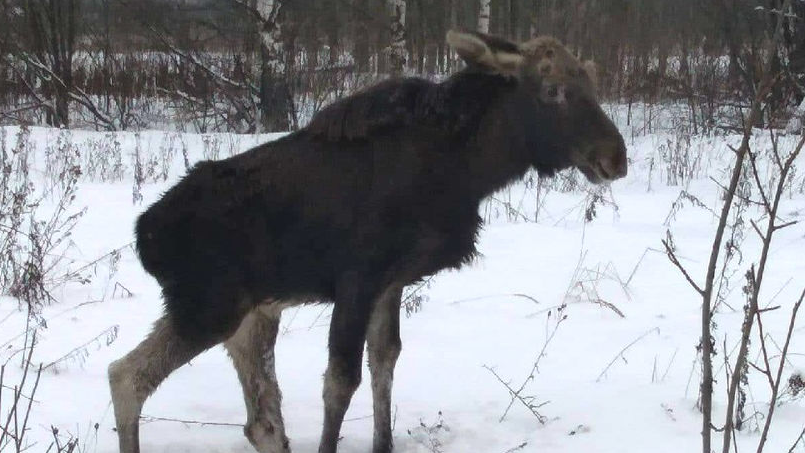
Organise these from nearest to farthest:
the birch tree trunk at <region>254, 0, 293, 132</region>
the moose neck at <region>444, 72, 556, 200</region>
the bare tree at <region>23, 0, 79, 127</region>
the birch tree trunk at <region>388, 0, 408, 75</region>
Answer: the moose neck at <region>444, 72, 556, 200</region> < the birch tree trunk at <region>254, 0, 293, 132</region> < the birch tree trunk at <region>388, 0, 408, 75</region> < the bare tree at <region>23, 0, 79, 127</region>

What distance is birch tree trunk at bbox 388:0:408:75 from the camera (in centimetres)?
1564

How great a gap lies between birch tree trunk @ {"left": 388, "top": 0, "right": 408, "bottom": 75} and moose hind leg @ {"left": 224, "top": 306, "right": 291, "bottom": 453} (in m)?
11.9

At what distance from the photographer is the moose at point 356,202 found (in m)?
3.51

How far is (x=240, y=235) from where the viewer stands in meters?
3.60

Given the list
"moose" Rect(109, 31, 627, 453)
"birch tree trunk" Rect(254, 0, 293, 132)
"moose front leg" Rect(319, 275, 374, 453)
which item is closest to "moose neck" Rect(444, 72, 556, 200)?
"moose" Rect(109, 31, 627, 453)

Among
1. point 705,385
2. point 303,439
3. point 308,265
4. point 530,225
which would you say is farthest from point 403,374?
point 530,225

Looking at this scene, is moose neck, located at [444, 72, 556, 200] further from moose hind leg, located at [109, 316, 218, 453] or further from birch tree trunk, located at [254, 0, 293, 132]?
birch tree trunk, located at [254, 0, 293, 132]

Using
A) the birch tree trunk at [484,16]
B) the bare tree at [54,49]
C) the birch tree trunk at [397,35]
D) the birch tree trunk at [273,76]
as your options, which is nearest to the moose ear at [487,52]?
the birch tree trunk at [273,76]

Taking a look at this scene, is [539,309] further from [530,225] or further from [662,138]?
[662,138]

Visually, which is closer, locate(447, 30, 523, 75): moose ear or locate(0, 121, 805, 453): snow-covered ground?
locate(447, 30, 523, 75): moose ear

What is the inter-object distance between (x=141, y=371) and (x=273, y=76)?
1202 cm

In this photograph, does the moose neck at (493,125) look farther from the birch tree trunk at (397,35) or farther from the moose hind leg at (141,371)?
the birch tree trunk at (397,35)

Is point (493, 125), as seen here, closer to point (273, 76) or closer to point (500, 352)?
point (500, 352)

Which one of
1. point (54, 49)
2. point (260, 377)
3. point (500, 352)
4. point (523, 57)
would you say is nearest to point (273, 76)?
point (54, 49)
